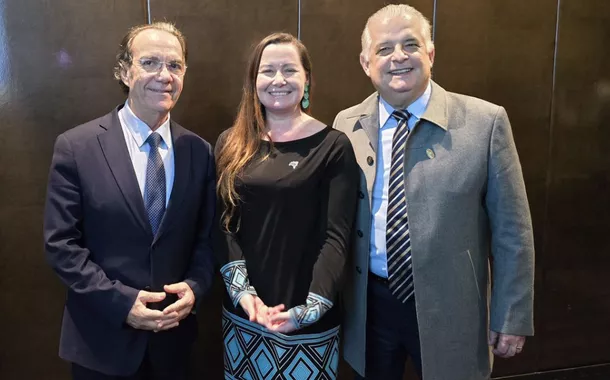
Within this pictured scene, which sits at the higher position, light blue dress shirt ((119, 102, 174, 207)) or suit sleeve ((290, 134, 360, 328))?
light blue dress shirt ((119, 102, 174, 207))

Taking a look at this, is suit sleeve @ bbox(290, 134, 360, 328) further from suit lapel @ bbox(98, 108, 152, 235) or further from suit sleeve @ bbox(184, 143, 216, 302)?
suit lapel @ bbox(98, 108, 152, 235)

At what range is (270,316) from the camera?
1.70 metres

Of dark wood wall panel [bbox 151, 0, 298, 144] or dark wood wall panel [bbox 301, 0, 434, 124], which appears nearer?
dark wood wall panel [bbox 151, 0, 298, 144]

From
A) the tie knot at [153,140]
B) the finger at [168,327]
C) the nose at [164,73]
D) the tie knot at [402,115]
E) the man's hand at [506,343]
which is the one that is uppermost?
the nose at [164,73]

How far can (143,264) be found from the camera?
5.59 feet

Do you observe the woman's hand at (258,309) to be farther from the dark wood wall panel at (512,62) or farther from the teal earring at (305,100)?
the dark wood wall panel at (512,62)

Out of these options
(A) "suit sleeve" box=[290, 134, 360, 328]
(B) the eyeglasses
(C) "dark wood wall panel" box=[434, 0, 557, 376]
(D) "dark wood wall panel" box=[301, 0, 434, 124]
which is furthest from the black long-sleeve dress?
(C) "dark wood wall panel" box=[434, 0, 557, 376]

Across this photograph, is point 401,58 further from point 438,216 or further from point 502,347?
point 502,347

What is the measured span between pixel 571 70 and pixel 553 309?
1.31 metres

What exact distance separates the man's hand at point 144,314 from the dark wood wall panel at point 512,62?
1712 mm

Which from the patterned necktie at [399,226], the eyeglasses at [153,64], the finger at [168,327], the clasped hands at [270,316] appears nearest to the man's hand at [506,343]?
the patterned necktie at [399,226]

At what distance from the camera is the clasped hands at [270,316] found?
170 cm

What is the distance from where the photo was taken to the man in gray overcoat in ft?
5.52

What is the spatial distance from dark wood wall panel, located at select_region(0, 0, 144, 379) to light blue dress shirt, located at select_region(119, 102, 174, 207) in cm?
59
